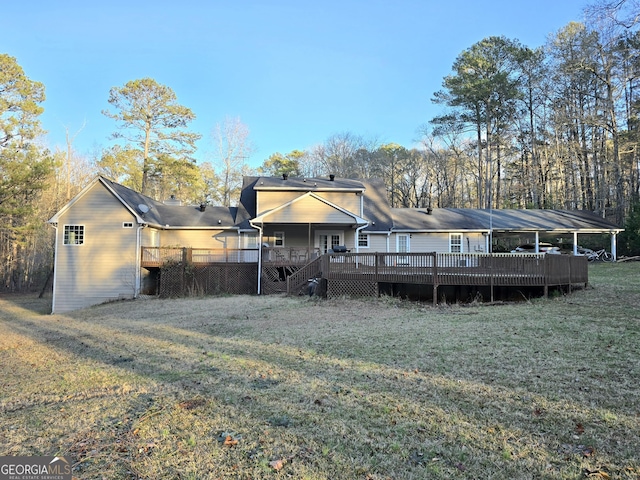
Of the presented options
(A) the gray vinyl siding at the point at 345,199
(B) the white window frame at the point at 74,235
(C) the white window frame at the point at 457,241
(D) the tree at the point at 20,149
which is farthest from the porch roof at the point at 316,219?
(D) the tree at the point at 20,149

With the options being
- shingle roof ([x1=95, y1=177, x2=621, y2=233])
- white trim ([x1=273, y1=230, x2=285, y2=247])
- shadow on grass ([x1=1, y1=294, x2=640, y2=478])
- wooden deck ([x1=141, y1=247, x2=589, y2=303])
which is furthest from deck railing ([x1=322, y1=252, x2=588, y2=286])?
white trim ([x1=273, y1=230, x2=285, y2=247])

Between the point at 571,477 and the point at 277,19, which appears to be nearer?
the point at 571,477

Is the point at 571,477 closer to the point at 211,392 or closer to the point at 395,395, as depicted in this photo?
the point at 395,395

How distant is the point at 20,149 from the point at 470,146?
36.5 metres

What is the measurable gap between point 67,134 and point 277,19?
23.7 metres

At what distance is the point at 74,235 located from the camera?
19609 millimetres

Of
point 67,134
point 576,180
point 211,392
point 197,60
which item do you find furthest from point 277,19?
point 576,180

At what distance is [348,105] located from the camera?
36.6 metres

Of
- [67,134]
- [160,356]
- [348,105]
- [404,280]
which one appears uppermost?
[348,105]

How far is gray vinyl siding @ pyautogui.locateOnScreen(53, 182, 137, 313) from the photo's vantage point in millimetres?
19438

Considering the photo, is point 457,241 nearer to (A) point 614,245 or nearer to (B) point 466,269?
(A) point 614,245

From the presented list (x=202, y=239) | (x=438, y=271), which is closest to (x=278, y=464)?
(x=438, y=271)

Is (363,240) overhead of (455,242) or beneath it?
overhead

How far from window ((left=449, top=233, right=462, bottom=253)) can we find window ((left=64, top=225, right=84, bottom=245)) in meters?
20.2
